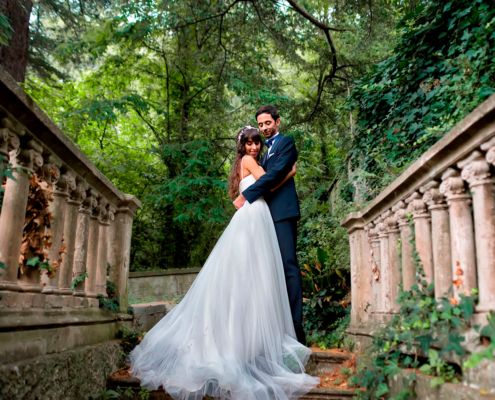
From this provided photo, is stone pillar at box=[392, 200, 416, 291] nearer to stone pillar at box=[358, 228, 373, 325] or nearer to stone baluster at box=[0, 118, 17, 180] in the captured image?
stone pillar at box=[358, 228, 373, 325]

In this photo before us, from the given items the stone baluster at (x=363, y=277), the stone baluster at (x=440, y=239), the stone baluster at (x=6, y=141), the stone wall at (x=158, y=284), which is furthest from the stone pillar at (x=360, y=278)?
the stone wall at (x=158, y=284)

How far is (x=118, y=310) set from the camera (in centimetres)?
379

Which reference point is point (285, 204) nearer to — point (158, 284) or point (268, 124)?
point (268, 124)

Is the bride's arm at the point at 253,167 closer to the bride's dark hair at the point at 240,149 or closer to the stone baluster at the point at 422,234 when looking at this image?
the bride's dark hair at the point at 240,149

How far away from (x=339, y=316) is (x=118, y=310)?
2503 millimetres

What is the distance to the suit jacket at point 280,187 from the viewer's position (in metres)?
3.63

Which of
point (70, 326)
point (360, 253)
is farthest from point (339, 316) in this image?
point (70, 326)

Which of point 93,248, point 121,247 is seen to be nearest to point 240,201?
point 121,247

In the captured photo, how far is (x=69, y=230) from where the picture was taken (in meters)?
2.91

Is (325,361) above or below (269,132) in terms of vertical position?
below

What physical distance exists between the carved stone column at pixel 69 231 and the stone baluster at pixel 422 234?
2.08m

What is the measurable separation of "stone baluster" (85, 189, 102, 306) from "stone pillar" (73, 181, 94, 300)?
0.07 m

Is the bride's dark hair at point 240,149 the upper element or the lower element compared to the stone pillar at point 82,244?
upper

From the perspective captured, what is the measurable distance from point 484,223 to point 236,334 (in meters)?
1.72
